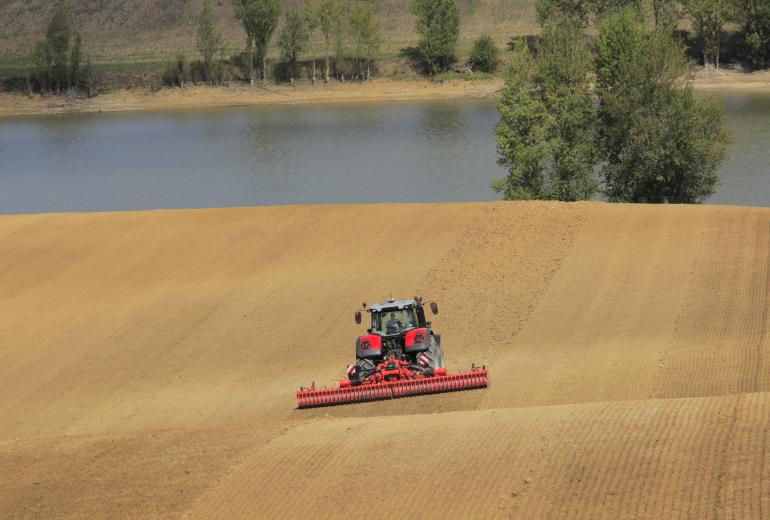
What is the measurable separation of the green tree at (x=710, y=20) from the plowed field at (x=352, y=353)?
69173 millimetres

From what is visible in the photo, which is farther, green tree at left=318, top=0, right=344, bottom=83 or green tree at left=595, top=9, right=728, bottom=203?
green tree at left=318, top=0, right=344, bottom=83

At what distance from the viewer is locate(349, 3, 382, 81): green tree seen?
11344 cm

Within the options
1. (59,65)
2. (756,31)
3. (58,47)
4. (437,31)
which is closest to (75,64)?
(59,65)

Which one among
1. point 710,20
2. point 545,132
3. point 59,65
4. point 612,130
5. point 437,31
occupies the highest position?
point 710,20

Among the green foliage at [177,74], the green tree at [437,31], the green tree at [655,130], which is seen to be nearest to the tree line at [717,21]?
the green tree at [437,31]

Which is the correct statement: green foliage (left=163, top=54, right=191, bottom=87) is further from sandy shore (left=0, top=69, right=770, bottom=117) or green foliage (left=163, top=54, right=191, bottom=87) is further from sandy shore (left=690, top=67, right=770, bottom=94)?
sandy shore (left=690, top=67, right=770, bottom=94)

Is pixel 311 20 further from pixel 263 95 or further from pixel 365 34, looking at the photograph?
pixel 263 95

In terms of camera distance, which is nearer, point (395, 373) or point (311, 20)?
point (395, 373)

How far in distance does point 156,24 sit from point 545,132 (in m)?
91.8

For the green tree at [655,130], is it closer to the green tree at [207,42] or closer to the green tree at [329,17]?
the green tree at [329,17]

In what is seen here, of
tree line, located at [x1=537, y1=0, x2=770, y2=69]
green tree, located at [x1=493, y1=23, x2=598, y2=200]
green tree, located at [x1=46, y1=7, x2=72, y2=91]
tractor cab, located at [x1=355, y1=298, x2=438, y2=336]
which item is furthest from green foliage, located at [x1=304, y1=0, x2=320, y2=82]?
tractor cab, located at [x1=355, y1=298, x2=438, y2=336]

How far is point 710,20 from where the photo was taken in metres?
104

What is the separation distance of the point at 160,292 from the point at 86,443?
568 inches

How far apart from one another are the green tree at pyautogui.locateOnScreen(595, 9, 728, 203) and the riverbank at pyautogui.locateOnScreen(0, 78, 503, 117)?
53.8 metres
